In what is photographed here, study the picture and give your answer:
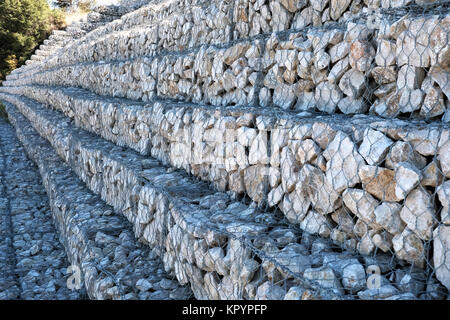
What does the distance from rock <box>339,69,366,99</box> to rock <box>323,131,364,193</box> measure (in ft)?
1.06

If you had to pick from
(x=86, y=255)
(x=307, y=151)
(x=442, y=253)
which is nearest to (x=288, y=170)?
(x=307, y=151)

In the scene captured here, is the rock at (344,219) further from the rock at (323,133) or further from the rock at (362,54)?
the rock at (362,54)

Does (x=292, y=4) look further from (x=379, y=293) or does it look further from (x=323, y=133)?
(x=379, y=293)

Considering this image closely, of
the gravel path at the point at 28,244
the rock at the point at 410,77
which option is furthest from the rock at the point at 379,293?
the gravel path at the point at 28,244

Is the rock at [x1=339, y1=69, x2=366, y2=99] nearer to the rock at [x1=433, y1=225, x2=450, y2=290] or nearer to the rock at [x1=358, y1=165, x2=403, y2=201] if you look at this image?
the rock at [x1=358, y1=165, x2=403, y2=201]

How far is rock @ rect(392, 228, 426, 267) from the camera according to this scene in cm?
153

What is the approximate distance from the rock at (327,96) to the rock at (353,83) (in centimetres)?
6

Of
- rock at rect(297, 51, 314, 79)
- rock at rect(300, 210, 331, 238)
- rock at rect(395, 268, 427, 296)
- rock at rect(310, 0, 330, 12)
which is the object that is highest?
rock at rect(310, 0, 330, 12)

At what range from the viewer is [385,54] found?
75.2 inches

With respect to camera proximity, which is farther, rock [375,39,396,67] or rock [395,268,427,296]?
rock [375,39,396,67]

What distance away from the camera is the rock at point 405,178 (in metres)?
1.55

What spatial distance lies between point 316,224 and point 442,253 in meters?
0.62

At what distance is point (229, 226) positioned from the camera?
86.0 inches

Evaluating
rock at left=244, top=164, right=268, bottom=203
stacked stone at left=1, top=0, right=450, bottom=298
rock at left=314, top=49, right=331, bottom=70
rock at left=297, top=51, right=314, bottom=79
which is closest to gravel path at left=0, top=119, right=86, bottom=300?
stacked stone at left=1, top=0, right=450, bottom=298
